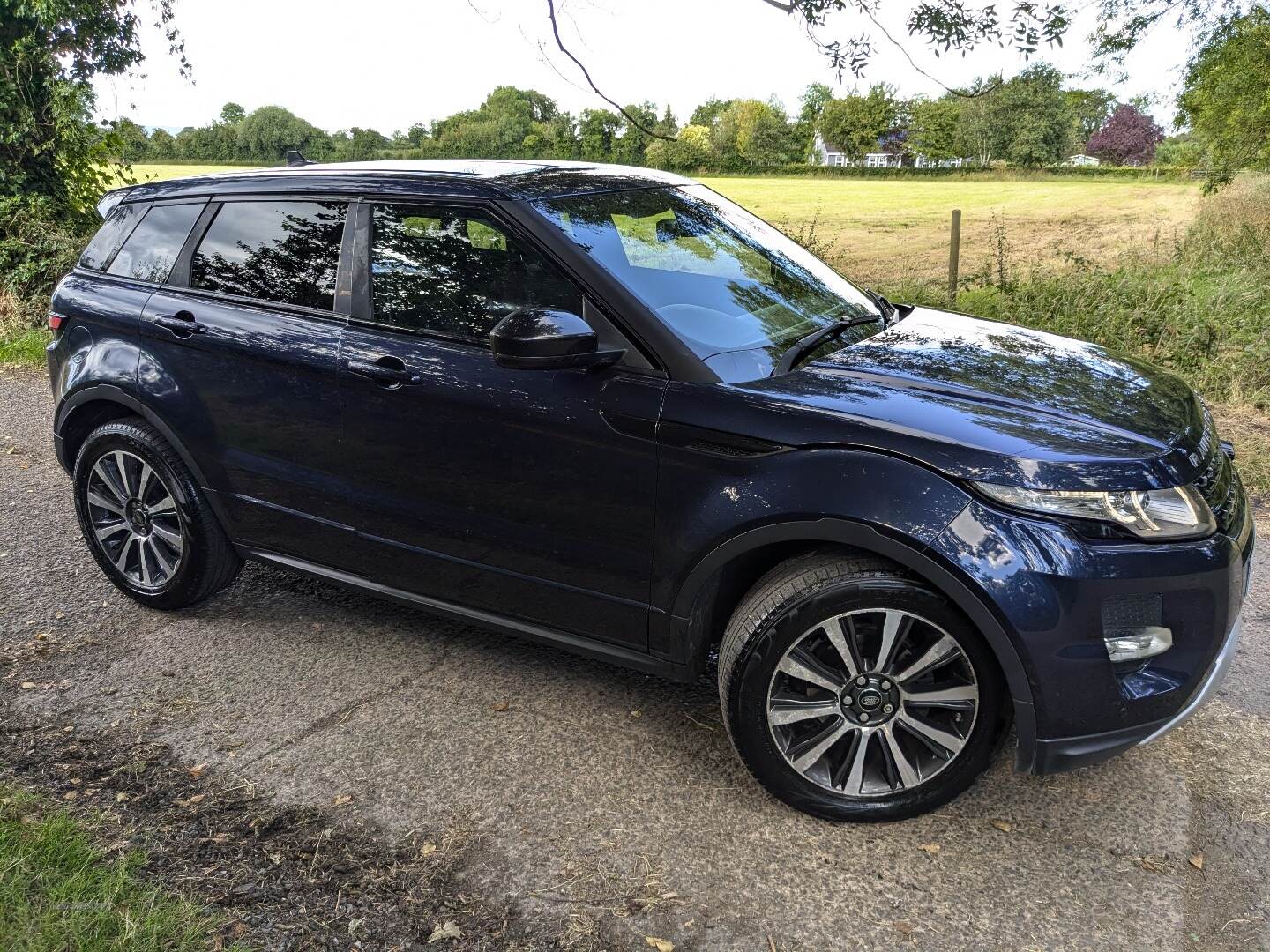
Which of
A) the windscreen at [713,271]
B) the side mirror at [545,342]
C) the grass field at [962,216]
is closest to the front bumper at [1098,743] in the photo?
the windscreen at [713,271]

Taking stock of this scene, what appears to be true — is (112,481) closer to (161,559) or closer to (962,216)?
(161,559)

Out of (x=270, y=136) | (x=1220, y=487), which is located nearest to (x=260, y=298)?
(x=1220, y=487)

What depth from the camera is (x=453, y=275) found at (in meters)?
3.43

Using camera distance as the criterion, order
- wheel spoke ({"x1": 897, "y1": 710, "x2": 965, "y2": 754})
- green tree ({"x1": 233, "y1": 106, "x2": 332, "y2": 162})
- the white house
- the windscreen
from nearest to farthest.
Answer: wheel spoke ({"x1": 897, "y1": 710, "x2": 965, "y2": 754})
the windscreen
green tree ({"x1": 233, "y1": 106, "x2": 332, "y2": 162})
the white house

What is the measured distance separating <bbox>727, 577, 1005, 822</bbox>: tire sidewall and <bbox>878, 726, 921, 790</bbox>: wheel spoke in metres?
0.04

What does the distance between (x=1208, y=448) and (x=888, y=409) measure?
1.03m

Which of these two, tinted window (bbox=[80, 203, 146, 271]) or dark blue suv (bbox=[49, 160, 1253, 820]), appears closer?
dark blue suv (bbox=[49, 160, 1253, 820])

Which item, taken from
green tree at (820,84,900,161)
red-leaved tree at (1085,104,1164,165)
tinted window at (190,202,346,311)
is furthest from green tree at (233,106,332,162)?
red-leaved tree at (1085,104,1164,165)

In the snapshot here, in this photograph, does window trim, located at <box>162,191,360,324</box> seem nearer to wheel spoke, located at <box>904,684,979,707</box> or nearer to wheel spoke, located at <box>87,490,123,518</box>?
wheel spoke, located at <box>87,490,123,518</box>

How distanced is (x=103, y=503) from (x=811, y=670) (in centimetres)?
326

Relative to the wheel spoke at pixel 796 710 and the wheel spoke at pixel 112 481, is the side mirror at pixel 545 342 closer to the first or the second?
the wheel spoke at pixel 796 710

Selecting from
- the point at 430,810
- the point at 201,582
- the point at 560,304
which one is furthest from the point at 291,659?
the point at 560,304

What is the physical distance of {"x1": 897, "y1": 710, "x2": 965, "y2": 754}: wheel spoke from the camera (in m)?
2.81

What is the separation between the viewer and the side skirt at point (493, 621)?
3.21 metres
